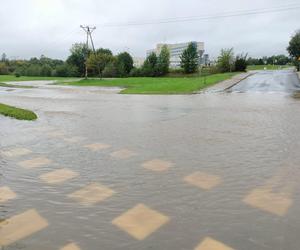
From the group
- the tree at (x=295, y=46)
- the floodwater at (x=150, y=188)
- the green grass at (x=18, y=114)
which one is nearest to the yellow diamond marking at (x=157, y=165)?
the floodwater at (x=150, y=188)

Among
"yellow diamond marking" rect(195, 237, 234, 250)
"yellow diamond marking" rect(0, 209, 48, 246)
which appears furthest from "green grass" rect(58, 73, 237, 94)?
"yellow diamond marking" rect(195, 237, 234, 250)

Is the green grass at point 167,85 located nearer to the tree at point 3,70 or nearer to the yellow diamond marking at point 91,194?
the yellow diamond marking at point 91,194

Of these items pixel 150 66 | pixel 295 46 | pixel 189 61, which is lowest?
pixel 150 66

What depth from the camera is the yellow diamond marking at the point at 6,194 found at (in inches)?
247

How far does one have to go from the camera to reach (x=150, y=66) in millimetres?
73750

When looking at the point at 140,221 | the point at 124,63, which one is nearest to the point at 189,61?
the point at 124,63

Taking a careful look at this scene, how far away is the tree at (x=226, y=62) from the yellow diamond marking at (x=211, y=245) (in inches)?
2517

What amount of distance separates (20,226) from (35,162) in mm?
3551

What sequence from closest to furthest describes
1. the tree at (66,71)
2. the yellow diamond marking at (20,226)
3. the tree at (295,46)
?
the yellow diamond marking at (20,226), the tree at (295,46), the tree at (66,71)

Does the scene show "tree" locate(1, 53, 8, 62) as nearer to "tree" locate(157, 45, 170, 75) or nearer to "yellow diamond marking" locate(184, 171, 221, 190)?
"tree" locate(157, 45, 170, 75)

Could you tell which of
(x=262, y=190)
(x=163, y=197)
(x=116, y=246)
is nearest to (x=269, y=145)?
(x=262, y=190)

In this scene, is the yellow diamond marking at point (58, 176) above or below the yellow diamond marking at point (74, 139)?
above

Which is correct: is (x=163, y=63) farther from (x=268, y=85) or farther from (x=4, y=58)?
(x=4, y=58)

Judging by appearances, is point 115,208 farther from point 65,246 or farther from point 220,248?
point 220,248
